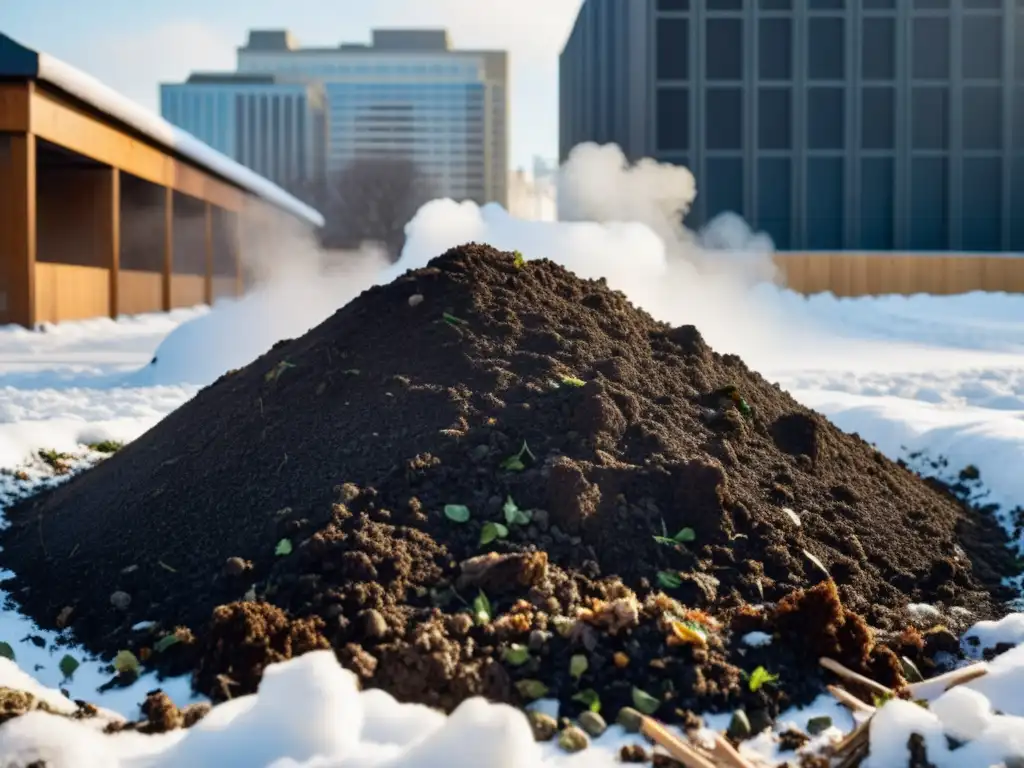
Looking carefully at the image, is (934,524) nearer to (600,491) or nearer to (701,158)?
(600,491)

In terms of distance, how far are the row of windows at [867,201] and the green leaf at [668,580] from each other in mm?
25144

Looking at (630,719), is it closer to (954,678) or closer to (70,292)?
(954,678)

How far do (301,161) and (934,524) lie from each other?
15699cm

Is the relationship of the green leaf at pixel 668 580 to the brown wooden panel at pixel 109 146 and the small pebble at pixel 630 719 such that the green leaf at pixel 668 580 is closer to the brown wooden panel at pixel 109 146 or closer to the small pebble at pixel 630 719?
the small pebble at pixel 630 719

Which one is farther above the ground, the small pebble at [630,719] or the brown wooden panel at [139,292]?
the brown wooden panel at [139,292]

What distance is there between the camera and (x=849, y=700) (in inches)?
117

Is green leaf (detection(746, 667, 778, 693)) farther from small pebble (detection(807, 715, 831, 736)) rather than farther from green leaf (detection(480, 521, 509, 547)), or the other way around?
green leaf (detection(480, 521, 509, 547))

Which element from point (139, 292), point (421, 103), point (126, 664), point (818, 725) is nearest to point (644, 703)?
point (818, 725)

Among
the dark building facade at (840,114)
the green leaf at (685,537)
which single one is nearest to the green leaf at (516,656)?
the green leaf at (685,537)

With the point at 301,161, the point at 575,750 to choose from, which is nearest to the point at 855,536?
the point at 575,750

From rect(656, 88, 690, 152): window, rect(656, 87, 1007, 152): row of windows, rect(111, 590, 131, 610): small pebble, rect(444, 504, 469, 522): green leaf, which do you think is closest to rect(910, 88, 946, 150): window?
rect(656, 87, 1007, 152): row of windows

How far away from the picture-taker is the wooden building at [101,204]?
14.9 m

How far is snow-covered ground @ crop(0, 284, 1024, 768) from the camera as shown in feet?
8.36

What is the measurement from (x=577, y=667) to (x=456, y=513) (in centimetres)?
74
